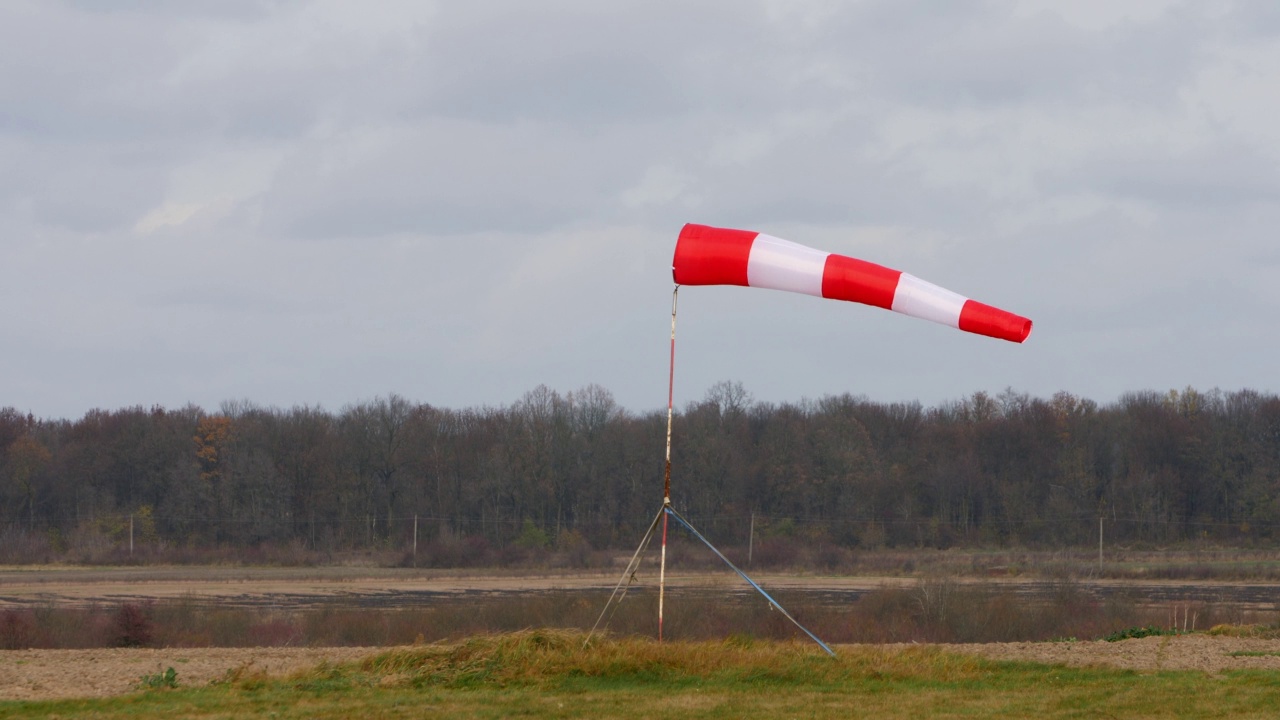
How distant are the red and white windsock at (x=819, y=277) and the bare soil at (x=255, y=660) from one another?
14.8 feet

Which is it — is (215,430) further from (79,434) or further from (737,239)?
(737,239)

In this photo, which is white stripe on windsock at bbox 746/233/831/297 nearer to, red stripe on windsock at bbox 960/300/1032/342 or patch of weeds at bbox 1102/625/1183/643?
red stripe on windsock at bbox 960/300/1032/342

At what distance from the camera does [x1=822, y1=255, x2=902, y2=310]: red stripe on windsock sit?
948 cm

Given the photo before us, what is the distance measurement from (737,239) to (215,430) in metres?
74.1

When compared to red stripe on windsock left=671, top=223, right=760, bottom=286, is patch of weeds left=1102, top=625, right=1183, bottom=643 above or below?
below

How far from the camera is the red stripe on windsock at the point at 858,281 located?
948 centimetres

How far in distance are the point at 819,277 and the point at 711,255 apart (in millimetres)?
1000

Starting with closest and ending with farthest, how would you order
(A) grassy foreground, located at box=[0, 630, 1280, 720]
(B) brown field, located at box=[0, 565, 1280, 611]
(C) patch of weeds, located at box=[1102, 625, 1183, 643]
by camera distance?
(A) grassy foreground, located at box=[0, 630, 1280, 720]
(C) patch of weeds, located at box=[1102, 625, 1183, 643]
(B) brown field, located at box=[0, 565, 1280, 611]

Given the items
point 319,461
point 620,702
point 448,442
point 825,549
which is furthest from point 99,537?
point 620,702

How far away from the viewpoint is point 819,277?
9.70m

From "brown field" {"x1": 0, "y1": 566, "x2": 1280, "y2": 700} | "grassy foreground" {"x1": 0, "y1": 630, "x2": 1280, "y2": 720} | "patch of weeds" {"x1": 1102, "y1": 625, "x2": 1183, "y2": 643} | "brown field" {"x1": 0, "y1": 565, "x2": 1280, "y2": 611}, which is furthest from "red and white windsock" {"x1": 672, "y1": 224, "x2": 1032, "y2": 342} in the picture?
"brown field" {"x1": 0, "y1": 565, "x2": 1280, "y2": 611}

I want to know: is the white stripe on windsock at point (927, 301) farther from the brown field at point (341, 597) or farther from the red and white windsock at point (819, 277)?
the brown field at point (341, 597)

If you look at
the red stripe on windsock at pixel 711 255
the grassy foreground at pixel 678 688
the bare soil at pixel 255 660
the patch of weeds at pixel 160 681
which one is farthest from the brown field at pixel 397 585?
the red stripe on windsock at pixel 711 255

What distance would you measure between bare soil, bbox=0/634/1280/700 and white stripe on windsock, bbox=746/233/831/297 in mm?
4709
